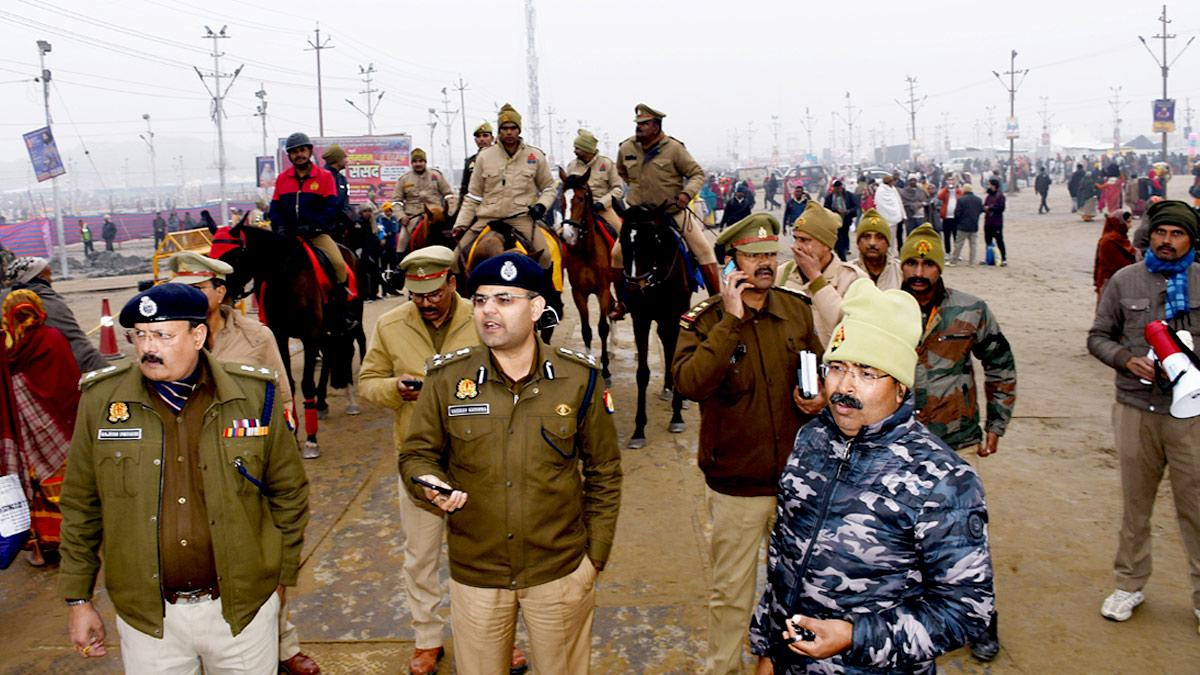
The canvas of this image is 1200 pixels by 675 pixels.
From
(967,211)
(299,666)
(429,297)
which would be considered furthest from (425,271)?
(967,211)

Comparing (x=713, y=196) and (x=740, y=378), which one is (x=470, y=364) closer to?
(x=740, y=378)

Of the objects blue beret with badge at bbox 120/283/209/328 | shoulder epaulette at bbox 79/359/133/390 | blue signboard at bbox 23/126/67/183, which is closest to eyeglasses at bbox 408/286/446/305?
blue beret with badge at bbox 120/283/209/328

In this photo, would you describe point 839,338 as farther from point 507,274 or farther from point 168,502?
point 168,502

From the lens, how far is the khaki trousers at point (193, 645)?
3.04 meters

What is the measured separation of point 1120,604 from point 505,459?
3649 mm

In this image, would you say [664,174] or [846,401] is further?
[664,174]

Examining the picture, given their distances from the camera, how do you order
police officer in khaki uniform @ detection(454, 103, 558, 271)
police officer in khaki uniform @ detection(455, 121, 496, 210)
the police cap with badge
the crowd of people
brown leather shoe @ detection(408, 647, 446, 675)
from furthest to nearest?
1. police officer in khaki uniform @ detection(455, 121, 496, 210)
2. police officer in khaki uniform @ detection(454, 103, 558, 271)
3. brown leather shoe @ detection(408, 647, 446, 675)
4. the police cap with badge
5. the crowd of people

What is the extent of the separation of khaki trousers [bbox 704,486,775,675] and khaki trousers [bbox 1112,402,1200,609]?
7.25 feet

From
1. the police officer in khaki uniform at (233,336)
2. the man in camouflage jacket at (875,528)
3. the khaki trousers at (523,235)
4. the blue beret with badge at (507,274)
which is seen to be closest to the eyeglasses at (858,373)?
the man in camouflage jacket at (875,528)

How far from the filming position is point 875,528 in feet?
7.49

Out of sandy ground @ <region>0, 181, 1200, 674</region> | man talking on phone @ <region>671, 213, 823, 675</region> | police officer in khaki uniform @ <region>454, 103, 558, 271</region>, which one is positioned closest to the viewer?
man talking on phone @ <region>671, 213, 823, 675</region>

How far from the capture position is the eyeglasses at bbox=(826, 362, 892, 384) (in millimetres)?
2398

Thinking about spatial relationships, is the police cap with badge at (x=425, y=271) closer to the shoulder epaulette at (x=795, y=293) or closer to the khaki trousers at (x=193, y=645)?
the shoulder epaulette at (x=795, y=293)

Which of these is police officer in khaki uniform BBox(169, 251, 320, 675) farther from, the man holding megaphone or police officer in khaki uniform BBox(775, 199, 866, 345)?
the man holding megaphone
